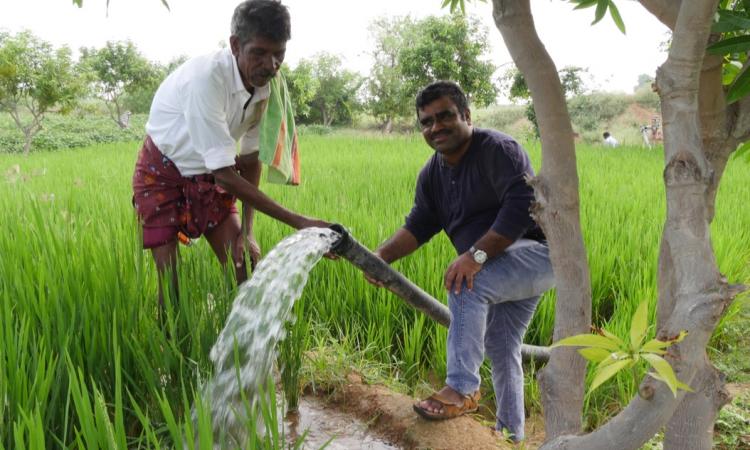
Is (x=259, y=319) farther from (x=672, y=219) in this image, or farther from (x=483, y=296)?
(x=672, y=219)

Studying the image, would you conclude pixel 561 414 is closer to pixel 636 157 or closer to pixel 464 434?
pixel 464 434

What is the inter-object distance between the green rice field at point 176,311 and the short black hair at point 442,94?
0.93 metres

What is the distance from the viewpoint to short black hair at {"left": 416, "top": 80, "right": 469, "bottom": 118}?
6.70 ft

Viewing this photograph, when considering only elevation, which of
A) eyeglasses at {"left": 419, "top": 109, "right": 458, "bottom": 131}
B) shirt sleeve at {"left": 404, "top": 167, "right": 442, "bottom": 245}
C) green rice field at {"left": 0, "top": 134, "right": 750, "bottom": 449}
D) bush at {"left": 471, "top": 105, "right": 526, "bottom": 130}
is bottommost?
green rice field at {"left": 0, "top": 134, "right": 750, "bottom": 449}

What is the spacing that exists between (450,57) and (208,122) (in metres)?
17.9

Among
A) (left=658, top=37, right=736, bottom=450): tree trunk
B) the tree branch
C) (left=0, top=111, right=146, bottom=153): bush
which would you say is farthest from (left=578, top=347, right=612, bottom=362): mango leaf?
(left=0, top=111, right=146, bottom=153): bush

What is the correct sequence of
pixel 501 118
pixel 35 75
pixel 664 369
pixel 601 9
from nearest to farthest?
pixel 664 369
pixel 601 9
pixel 35 75
pixel 501 118

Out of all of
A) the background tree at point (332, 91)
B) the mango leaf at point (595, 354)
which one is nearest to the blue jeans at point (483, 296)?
the mango leaf at point (595, 354)

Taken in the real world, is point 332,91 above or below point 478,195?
above

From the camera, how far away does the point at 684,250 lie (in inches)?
37.3

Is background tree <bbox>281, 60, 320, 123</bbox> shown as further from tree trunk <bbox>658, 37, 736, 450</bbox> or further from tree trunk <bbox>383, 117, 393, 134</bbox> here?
tree trunk <bbox>658, 37, 736, 450</bbox>

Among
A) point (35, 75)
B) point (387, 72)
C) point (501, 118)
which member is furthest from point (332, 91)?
point (35, 75)

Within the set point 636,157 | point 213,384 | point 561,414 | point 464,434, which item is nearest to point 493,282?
point 464,434

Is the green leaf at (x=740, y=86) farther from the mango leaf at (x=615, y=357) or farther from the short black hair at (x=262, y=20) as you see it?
the short black hair at (x=262, y=20)
